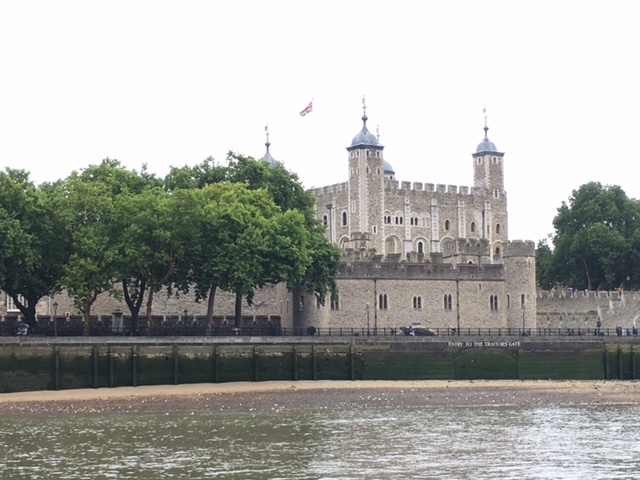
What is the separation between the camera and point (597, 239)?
9450 centimetres

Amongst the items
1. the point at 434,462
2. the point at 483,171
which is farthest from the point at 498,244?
the point at 434,462

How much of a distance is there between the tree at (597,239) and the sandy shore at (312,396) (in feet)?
122

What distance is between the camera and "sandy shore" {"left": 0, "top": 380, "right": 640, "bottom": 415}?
49.7 metres

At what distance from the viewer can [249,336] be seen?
60.6m

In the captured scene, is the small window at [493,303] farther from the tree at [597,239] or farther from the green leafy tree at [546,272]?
the green leafy tree at [546,272]

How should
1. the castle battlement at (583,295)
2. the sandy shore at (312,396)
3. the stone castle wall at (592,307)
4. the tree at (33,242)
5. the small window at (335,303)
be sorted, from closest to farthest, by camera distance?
the sandy shore at (312,396)
the tree at (33,242)
the small window at (335,303)
the stone castle wall at (592,307)
the castle battlement at (583,295)

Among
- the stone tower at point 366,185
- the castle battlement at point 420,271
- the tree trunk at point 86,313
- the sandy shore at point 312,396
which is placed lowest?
the sandy shore at point 312,396

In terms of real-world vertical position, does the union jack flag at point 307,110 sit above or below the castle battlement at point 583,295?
above

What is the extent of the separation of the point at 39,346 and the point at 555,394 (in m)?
20.9

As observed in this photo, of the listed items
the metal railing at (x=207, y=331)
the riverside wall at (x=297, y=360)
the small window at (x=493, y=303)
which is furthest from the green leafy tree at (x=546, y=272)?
the riverside wall at (x=297, y=360)

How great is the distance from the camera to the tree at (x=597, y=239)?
9438cm

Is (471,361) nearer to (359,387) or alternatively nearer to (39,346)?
(359,387)

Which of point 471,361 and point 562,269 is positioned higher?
point 562,269

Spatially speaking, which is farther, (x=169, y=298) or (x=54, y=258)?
(x=169, y=298)
